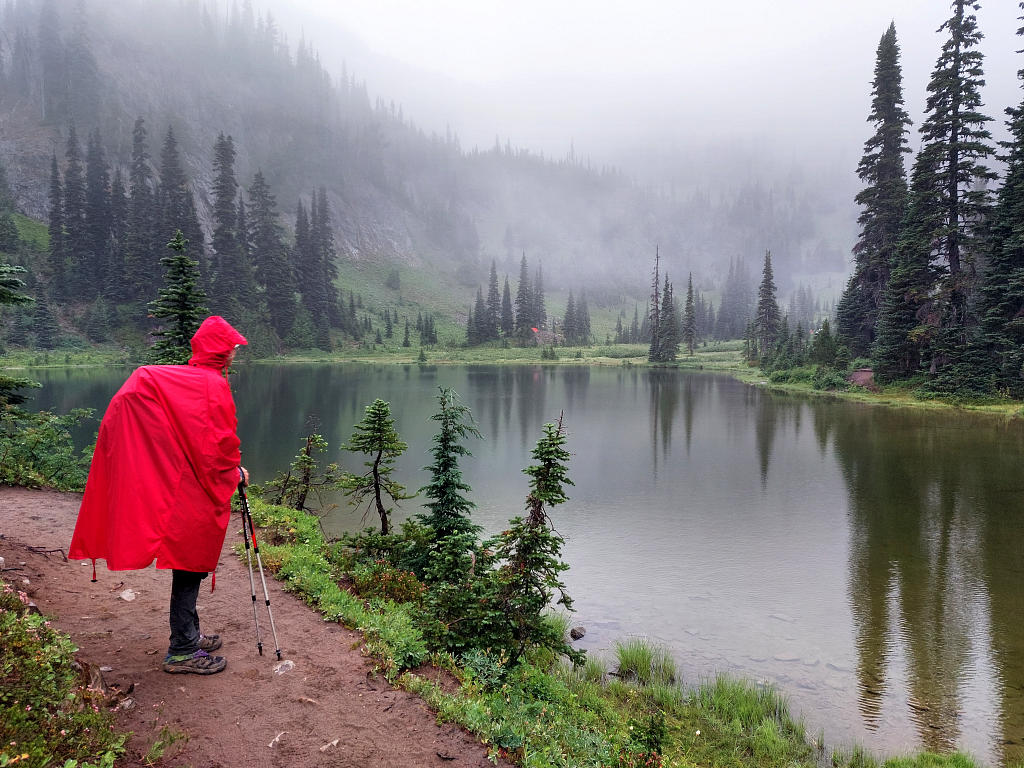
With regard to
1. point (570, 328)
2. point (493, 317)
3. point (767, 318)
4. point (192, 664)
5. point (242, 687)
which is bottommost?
point (242, 687)

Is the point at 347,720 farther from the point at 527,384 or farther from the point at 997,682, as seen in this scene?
the point at 527,384

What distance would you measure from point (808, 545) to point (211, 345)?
14.9 m

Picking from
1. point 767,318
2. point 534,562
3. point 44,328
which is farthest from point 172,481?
point 767,318

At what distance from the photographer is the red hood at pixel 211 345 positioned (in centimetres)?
544

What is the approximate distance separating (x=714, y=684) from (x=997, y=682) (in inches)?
171

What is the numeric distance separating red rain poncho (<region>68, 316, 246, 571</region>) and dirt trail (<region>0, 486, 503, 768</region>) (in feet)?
4.07

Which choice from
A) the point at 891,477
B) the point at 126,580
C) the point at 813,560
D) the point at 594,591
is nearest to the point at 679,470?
the point at 891,477

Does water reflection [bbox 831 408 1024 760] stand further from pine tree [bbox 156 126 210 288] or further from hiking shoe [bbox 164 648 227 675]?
pine tree [bbox 156 126 210 288]

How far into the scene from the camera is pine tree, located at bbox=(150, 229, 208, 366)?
1598 cm

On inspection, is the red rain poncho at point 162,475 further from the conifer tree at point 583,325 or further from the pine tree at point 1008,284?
the conifer tree at point 583,325

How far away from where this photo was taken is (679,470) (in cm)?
2247

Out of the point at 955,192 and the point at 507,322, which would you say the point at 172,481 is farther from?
the point at 507,322

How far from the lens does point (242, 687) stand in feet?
17.1

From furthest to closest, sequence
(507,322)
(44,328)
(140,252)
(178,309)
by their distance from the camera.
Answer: (507,322) → (140,252) → (44,328) → (178,309)
